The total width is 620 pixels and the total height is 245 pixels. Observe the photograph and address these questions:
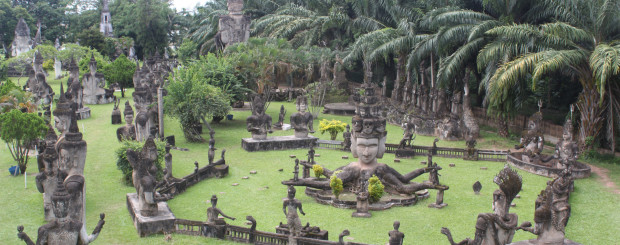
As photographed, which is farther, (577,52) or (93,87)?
(93,87)

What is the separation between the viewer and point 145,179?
14469 mm

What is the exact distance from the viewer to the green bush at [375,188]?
1639 cm

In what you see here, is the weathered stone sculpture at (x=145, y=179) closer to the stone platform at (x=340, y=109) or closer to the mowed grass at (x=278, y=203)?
the mowed grass at (x=278, y=203)

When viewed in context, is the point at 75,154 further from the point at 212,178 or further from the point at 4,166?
the point at 4,166

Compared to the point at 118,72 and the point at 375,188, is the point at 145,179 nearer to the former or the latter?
the point at 375,188

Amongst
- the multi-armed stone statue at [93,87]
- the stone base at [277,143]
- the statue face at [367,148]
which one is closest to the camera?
the statue face at [367,148]

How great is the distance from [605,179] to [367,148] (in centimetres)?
915

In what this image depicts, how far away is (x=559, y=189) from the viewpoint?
11.3 m

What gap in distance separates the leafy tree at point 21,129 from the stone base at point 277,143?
26.0 ft

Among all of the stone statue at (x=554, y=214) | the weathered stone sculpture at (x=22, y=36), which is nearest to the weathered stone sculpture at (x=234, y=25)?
the stone statue at (x=554, y=214)

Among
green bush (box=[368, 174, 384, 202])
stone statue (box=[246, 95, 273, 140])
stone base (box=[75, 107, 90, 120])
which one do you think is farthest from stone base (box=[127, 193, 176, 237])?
stone base (box=[75, 107, 90, 120])

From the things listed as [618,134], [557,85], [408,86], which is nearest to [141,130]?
[408,86]

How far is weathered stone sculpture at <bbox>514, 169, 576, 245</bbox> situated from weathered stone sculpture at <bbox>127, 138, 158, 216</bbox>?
8.55 metres

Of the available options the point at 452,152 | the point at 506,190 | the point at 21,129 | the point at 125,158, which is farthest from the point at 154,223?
the point at 452,152
